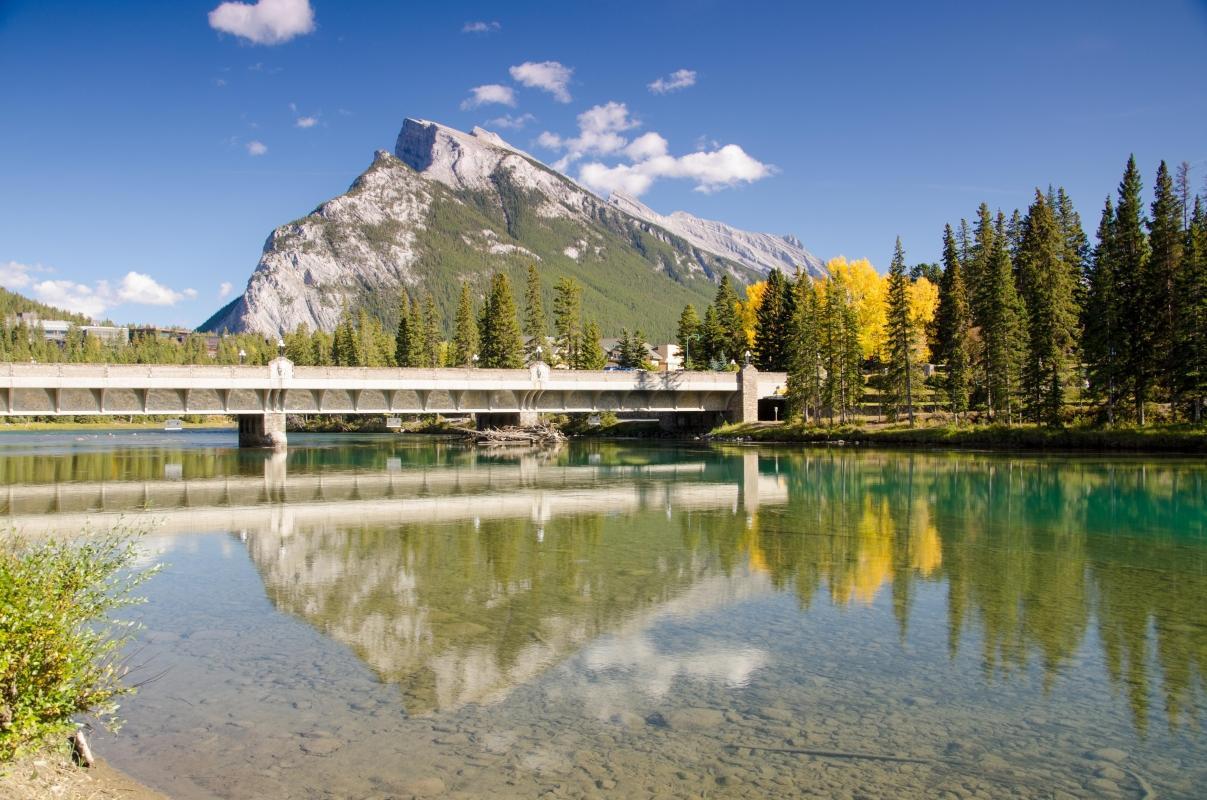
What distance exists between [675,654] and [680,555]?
7.77 m

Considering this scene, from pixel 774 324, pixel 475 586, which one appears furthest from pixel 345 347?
pixel 475 586

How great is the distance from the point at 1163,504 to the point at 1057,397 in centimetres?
3200

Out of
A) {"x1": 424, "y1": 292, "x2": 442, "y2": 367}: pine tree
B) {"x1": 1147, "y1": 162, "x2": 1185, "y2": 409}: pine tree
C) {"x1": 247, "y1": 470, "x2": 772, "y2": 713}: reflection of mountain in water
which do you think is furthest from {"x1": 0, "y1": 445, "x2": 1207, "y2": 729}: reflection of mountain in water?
{"x1": 424, "y1": 292, "x2": 442, "y2": 367}: pine tree

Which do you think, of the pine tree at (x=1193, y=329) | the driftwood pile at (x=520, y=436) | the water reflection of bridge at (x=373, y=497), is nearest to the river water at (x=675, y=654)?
the water reflection of bridge at (x=373, y=497)

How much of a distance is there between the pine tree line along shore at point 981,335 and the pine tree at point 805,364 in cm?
16

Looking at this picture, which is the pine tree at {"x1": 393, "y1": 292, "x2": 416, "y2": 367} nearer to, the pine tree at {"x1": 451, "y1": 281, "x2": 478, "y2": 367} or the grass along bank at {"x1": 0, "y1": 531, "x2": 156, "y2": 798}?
the pine tree at {"x1": 451, "y1": 281, "x2": 478, "y2": 367}

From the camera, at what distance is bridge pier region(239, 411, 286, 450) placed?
67.2 metres

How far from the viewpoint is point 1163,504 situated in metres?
28.1

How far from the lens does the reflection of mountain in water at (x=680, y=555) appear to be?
11.8 meters

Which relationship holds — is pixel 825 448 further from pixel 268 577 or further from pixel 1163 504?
pixel 268 577

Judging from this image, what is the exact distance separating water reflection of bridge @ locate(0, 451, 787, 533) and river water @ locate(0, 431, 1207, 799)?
566mm

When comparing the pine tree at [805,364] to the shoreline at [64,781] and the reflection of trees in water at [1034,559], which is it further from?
the shoreline at [64,781]

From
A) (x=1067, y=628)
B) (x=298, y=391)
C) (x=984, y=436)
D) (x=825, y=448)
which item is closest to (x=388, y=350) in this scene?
(x=298, y=391)

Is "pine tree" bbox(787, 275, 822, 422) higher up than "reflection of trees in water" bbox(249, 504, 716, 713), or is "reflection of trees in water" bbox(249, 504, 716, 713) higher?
"pine tree" bbox(787, 275, 822, 422)
